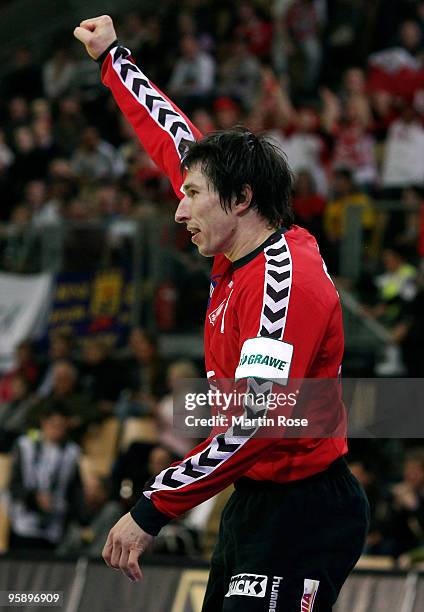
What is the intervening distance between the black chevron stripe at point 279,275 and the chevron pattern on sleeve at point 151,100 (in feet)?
3.96

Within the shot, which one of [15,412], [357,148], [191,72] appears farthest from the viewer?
[191,72]

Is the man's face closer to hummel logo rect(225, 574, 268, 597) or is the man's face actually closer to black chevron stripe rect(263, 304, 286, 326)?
black chevron stripe rect(263, 304, 286, 326)

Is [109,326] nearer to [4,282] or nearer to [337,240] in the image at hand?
[4,282]

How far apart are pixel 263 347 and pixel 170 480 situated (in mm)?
499

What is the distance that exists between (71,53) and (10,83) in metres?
0.96

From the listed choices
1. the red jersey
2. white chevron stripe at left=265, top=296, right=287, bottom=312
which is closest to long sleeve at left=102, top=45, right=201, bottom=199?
the red jersey

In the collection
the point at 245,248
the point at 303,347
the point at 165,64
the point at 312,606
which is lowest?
the point at 312,606

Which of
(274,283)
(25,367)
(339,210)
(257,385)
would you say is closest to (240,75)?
(339,210)

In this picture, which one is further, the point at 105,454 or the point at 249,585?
the point at 105,454

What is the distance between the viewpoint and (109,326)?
12445mm

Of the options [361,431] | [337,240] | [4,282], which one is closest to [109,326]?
[4,282]

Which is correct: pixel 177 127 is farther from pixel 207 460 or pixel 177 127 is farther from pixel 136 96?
pixel 207 460

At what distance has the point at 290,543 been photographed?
4258mm

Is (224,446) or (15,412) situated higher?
(15,412)
